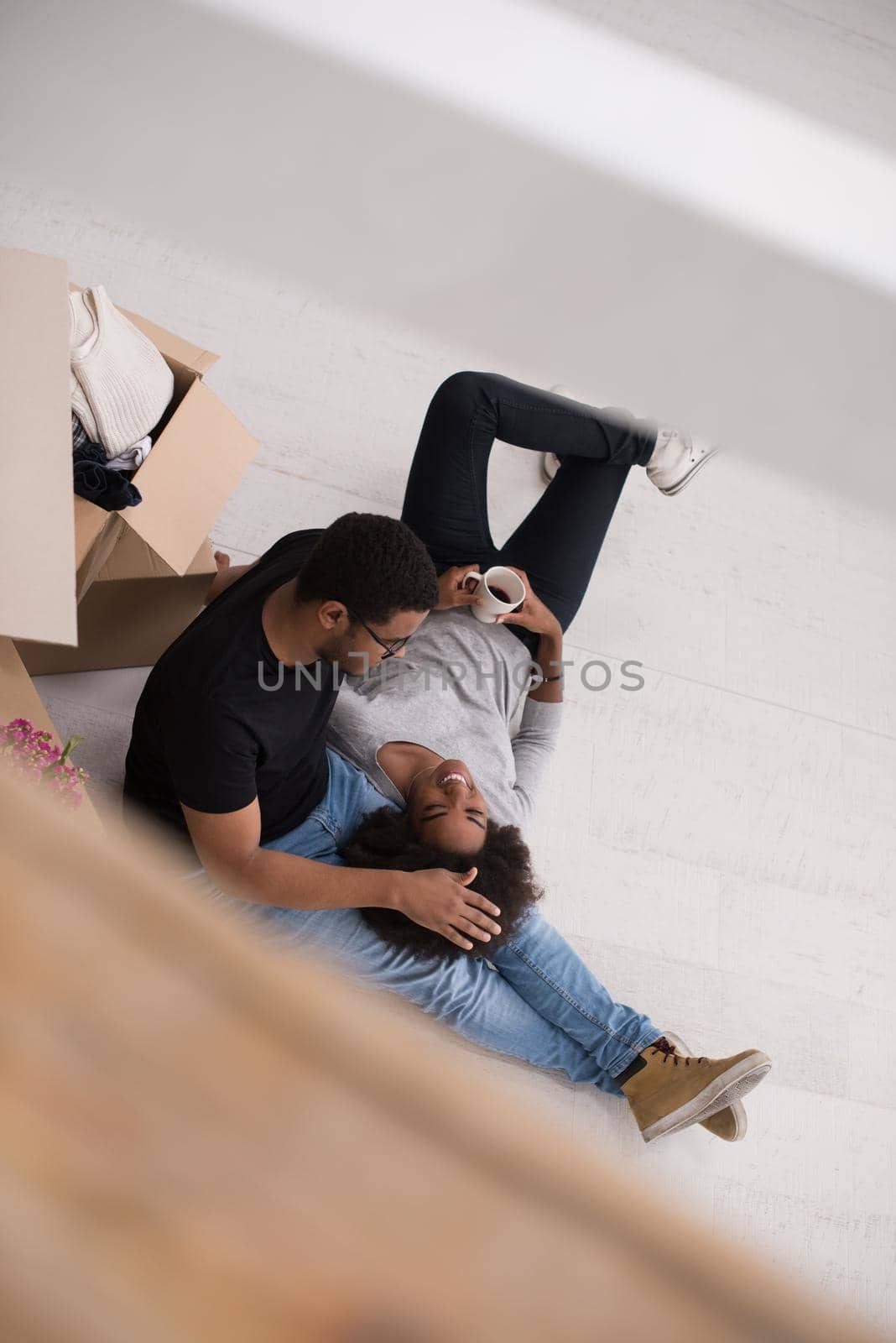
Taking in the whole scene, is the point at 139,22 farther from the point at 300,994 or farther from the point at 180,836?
the point at 180,836

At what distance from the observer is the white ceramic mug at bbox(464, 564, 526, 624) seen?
166 cm

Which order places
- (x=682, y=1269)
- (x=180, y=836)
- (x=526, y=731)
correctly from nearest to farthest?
(x=682, y=1269)
(x=180, y=836)
(x=526, y=731)

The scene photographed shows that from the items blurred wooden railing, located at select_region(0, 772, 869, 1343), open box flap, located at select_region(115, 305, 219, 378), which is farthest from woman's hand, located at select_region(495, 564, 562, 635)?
blurred wooden railing, located at select_region(0, 772, 869, 1343)

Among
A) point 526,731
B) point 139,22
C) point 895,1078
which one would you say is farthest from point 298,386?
point 139,22

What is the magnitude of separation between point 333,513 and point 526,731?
578 mm

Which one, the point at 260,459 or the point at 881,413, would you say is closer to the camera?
the point at 881,413

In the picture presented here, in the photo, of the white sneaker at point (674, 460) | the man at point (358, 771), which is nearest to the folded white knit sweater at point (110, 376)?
the man at point (358, 771)

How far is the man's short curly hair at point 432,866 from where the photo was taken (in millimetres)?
1493

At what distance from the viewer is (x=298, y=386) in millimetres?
2043

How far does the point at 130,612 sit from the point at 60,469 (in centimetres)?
42

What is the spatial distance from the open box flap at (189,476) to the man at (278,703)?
5.1 inches

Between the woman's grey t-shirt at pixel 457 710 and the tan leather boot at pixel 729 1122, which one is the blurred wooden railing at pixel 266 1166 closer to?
the woman's grey t-shirt at pixel 457 710

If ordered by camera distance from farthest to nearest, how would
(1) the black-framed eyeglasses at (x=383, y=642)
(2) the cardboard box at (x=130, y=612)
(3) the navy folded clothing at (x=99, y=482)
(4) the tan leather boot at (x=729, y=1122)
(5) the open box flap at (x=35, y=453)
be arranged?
(4) the tan leather boot at (x=729, y=1122), (2) the cardboard box at (x=130, y=612), (3) the navy folded clothing at (x=99, y=482), (1) the black-framed eyeglasses at (x=383, y=642), (5) the open box flap at (x=35, y=453)

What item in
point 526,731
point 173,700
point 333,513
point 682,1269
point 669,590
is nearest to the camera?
point 682,1269
